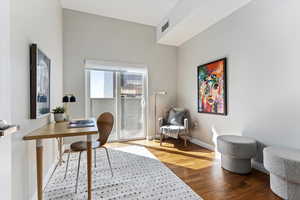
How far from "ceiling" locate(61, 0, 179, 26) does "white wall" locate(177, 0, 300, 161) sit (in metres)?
1.17

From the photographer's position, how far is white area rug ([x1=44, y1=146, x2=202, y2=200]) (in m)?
1.65

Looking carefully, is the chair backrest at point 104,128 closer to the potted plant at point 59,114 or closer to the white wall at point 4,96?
the potted plant at point 59,114

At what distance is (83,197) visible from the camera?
162cm

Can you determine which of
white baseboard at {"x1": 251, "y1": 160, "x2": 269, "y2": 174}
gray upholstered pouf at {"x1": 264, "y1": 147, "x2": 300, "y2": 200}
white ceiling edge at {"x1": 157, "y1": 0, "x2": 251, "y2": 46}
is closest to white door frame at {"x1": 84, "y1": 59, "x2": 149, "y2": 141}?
white ceiling edge at {"x1": 157, "y1": 0, "x2": 251, "y2": 46}

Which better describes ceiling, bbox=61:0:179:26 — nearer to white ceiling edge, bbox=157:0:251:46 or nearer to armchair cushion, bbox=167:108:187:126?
white ceiling edge, bbox=157:0:251:46

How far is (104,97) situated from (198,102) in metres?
2.26

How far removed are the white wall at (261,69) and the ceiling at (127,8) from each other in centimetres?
117

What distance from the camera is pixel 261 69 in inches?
84.0

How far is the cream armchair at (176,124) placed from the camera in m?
3.27

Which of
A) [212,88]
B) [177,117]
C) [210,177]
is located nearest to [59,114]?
[210,177]

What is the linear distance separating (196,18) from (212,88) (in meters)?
1.37

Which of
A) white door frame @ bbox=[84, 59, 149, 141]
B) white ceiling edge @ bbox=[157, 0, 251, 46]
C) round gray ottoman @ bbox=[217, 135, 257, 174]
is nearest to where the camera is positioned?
round gray ottoman @ bbox=[217, 135, 257, 174]

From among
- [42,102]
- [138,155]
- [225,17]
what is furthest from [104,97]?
[225,17]

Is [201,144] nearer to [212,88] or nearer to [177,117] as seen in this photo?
[177,117]
